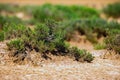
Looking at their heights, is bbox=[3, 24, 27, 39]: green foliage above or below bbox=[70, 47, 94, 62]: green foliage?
above

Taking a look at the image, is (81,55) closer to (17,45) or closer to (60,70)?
(60,70)

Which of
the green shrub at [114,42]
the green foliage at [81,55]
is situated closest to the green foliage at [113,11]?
the green shrub at [114,42]

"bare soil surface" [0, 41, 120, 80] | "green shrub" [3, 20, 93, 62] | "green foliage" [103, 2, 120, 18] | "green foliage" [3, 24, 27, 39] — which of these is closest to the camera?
"bare soil surface" [0, 41, 120, 80]

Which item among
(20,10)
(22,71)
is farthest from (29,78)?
(20,10)

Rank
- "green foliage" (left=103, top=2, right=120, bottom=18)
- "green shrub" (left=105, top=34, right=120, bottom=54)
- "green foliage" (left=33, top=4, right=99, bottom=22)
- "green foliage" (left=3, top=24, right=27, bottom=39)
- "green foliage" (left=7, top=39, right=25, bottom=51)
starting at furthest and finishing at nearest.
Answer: "green foliage" (left=103, top=2, right=120, bottom=18)
"green foliage" (left=33, top=4, right=99, bottom=22)
"green foliage" (left=3, top=24, right=27, bottom=39)
"green shrub" (left=105, top=34, right=120, bottom=54)
"green foliage" (left=7, top=39, right=25, bottom=51)

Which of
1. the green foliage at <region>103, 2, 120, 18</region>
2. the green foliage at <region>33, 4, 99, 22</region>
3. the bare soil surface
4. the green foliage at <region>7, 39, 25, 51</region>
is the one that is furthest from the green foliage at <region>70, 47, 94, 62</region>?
the green foliage at <region>103, 2, 120, 18</region>

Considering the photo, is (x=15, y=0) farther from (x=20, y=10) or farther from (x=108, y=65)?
(x=108, y=65)

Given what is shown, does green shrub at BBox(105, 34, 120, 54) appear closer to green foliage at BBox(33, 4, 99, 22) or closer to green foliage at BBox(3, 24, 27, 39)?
green foliage at BBox(3, 24, 27, 39)

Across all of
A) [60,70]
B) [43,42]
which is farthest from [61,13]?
[60,70]

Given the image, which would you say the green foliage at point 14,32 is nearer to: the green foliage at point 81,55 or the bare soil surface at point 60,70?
the bare soil surface at point 60,70
